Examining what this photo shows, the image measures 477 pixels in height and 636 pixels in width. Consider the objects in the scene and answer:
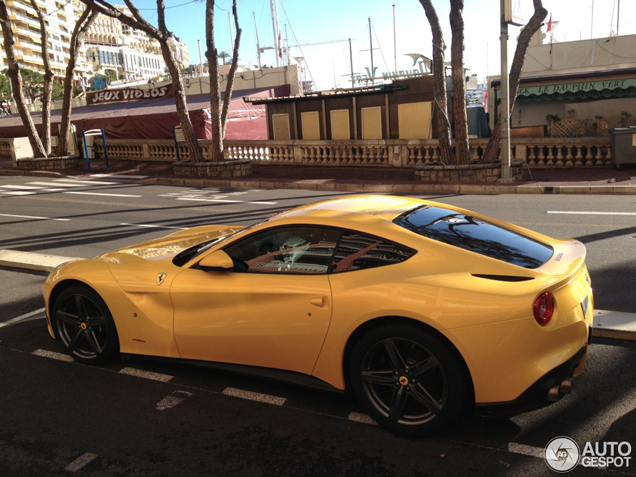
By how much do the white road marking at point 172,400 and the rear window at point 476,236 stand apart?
2.05m

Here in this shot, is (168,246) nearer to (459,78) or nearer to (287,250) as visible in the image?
(287,250)

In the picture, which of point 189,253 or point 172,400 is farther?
point 189,253

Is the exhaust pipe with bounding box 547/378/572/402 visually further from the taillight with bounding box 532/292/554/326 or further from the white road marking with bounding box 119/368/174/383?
the white road marking with bounding box 119/368/174/383

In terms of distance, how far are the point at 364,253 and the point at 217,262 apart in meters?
1.07

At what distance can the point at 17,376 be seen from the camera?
463 cm

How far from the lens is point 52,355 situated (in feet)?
16.5

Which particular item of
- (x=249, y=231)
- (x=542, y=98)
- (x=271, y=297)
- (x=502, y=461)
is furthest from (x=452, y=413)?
(x=542, y=98)

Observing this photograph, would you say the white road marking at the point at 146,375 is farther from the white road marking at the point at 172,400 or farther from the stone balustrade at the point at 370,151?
the stone balustrade at the point at 370,151

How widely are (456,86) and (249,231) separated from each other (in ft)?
44.1

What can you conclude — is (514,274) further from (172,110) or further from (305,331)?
(172,110)

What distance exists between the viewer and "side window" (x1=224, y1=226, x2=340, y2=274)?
380cm

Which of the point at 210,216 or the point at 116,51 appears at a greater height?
the point at 116,51

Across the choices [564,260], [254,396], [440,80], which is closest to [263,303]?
[254,396]
